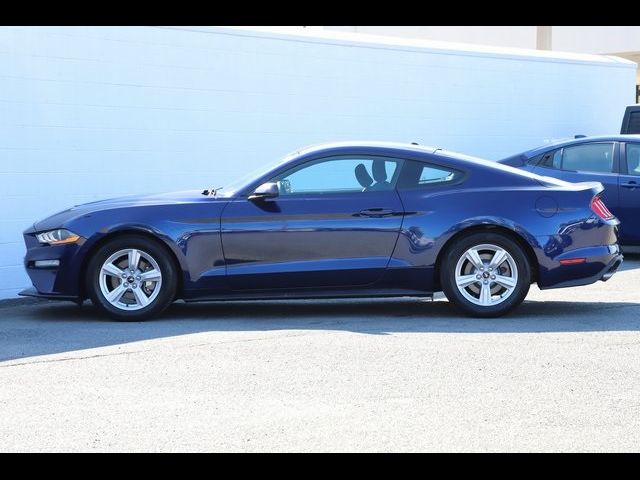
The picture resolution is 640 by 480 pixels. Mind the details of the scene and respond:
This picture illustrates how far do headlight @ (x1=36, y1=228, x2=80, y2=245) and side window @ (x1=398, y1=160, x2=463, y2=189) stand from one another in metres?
2.53

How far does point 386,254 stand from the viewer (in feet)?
27.3

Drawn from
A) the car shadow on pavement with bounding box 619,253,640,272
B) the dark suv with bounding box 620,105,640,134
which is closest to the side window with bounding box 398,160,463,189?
the car shadow on pavement with bounding box 619,253,640,272

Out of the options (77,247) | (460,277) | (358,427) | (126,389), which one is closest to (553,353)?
(460,277)

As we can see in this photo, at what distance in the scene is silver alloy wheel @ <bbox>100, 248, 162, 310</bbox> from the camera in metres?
8.30

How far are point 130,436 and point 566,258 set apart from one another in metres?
4.35

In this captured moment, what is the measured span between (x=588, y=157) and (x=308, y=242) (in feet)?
16.6

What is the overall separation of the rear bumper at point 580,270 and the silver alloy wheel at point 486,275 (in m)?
0.28

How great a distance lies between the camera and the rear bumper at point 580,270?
27.3 feet

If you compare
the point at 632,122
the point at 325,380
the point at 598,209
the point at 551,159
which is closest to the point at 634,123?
the point at 632,122

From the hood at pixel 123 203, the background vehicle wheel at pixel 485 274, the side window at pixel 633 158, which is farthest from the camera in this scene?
the side window at pixel 633 158

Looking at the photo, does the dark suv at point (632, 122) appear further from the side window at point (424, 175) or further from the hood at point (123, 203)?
the hood at point (123, 203)

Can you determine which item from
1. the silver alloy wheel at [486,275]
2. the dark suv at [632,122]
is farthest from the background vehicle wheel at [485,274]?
the dark suv at [632,122]
